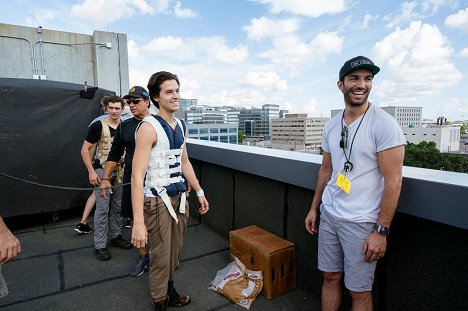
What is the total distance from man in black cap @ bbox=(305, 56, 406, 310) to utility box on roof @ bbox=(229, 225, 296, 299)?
75cm

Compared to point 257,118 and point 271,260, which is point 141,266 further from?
point 257,118

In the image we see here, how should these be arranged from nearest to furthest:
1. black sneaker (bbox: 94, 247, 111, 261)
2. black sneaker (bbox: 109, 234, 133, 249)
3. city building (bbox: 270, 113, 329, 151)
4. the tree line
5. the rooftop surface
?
the rooftop surface
black sneaker (bbox: 94, 247, 111, 261)
black sneaker (bbox: 109, 234, 133, 249)
the tree line
city building (bbox: 270, 113, 329, 151)

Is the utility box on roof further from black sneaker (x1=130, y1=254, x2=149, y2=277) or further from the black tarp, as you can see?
the black tarp

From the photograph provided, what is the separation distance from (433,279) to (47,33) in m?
8.98

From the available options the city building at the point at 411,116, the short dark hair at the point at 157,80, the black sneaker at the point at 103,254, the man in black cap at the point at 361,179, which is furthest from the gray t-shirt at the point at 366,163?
the city building at the point at 411,116

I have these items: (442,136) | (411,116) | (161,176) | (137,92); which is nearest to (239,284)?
(161,176)

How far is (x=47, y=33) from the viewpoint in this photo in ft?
24.2

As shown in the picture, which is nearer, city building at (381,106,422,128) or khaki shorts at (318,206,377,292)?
khaki shorts at (318,206,377,292)

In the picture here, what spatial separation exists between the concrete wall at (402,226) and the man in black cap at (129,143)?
1091 mm

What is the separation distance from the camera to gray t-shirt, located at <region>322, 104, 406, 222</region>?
1508 millimetres

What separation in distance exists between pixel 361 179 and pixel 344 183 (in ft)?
0.30

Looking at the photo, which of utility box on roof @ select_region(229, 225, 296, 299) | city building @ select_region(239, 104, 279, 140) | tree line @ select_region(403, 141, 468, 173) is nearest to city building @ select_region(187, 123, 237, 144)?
tree line @ select_region(403, 141, 468, 173)

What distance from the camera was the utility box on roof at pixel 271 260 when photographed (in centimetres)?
246

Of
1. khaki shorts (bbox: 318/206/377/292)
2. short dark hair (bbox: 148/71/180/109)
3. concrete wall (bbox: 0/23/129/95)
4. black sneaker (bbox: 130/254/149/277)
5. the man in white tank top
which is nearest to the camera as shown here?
khaki shorts (bbox: 318/206/377/292)
